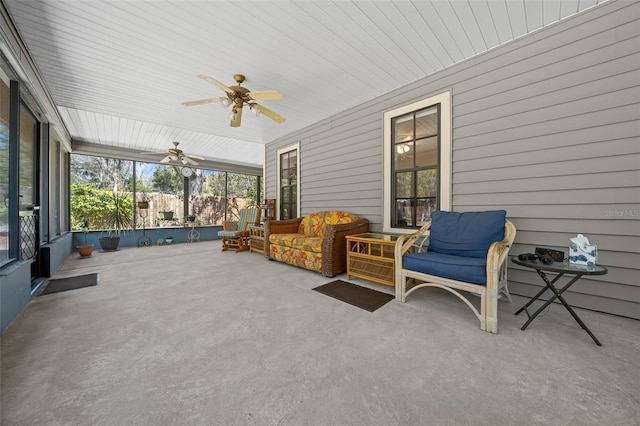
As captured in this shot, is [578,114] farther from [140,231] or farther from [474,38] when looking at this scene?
[140,231]

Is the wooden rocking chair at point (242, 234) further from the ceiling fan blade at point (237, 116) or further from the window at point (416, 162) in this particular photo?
the window at point (416, 162)

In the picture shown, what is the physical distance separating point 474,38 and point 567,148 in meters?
1.47

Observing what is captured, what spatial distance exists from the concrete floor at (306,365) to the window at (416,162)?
51.4 inches

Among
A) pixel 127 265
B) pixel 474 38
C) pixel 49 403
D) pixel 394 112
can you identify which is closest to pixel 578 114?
pixel 474 38

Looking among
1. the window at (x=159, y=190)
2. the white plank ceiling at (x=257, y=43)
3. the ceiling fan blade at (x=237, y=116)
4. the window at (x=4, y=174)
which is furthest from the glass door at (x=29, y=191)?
the window at (x=159, y=190)

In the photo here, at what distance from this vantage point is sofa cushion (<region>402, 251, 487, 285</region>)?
1930mm

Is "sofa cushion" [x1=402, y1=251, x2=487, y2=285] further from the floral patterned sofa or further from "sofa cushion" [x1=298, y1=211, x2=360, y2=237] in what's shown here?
"sofa cushion" [x1=298, y1=211, x2=360, y2=237]

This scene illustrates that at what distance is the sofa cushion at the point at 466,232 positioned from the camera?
234 centimetres

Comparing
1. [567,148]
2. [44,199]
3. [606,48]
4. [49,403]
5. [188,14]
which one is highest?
[188,14]

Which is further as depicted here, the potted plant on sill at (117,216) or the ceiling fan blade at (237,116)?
the potted plant on sill at (117,216)

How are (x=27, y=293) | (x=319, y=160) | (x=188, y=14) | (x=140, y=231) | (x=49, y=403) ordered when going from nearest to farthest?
(x=49, y=403) < (x=188, y=14) < (x=27, y=293) < (x=319, y=160) < (x=140, y=231)

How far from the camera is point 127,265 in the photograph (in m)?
4.07

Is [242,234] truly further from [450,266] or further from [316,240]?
[450,266]

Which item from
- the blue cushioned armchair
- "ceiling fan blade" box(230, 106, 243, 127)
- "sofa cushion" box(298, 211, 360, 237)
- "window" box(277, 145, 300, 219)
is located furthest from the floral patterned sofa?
"ceiling fan blade" box(230, 106, 243, 127)
